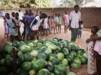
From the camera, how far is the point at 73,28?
11.6 meters

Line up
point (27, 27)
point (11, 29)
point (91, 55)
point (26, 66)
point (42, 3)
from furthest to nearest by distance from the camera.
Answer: point (42, 3) → point (27, 27) → point (11, 29) → point (26, 66) → point (91, 55)

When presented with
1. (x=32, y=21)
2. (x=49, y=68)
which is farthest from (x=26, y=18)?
(x=49, y=68)

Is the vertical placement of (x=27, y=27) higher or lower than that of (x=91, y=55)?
lower

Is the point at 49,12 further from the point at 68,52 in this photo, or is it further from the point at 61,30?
the point at 68,52

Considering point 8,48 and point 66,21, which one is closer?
point 8,48

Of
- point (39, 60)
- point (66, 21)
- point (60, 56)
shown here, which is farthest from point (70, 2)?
point (39, 60)

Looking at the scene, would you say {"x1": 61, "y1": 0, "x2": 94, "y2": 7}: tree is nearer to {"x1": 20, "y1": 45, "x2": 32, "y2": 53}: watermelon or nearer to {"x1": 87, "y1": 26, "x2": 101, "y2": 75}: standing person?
{"x1": 20, "y1": 45, "x2": 32, "y2": 53}: watermelon

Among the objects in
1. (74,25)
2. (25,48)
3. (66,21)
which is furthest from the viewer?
(66,21)

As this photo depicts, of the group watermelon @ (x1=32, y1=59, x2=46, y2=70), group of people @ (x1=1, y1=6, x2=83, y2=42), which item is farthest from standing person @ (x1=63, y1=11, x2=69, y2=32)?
watermelon @ (x1=32, y1=59, x2=46, y2=70)

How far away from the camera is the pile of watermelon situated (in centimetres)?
754

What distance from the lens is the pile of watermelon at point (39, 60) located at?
7539 millimetres

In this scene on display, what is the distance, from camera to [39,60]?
7688 millimetres

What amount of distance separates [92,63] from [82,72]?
137 cm

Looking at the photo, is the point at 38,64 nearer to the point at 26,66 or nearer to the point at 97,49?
the point at 26,66
